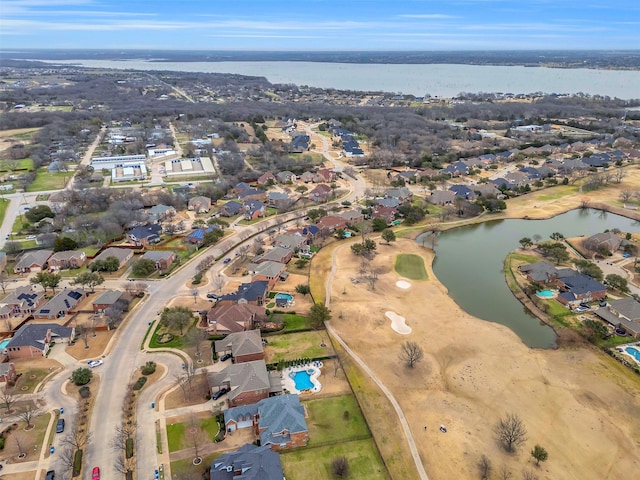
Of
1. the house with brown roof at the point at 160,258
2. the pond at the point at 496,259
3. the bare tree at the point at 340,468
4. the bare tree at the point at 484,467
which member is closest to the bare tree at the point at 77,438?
the bare tree at the point at 340,468

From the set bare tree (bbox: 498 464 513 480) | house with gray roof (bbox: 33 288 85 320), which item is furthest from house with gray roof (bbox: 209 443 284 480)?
house with gray roof (bbox: 33 288 85 320)

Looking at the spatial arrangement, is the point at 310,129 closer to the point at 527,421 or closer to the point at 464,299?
the point at 464,299

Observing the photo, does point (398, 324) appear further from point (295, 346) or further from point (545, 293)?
point (545, 293)

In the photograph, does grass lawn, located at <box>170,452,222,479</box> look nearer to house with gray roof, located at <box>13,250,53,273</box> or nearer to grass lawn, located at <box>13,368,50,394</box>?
grass lawn, located at <box>13,368,50,394</box>

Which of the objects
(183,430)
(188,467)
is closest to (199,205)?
(183,430)

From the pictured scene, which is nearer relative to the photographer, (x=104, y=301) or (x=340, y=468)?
(x=340, y=468)

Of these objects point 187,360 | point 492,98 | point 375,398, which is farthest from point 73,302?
point 492,98
